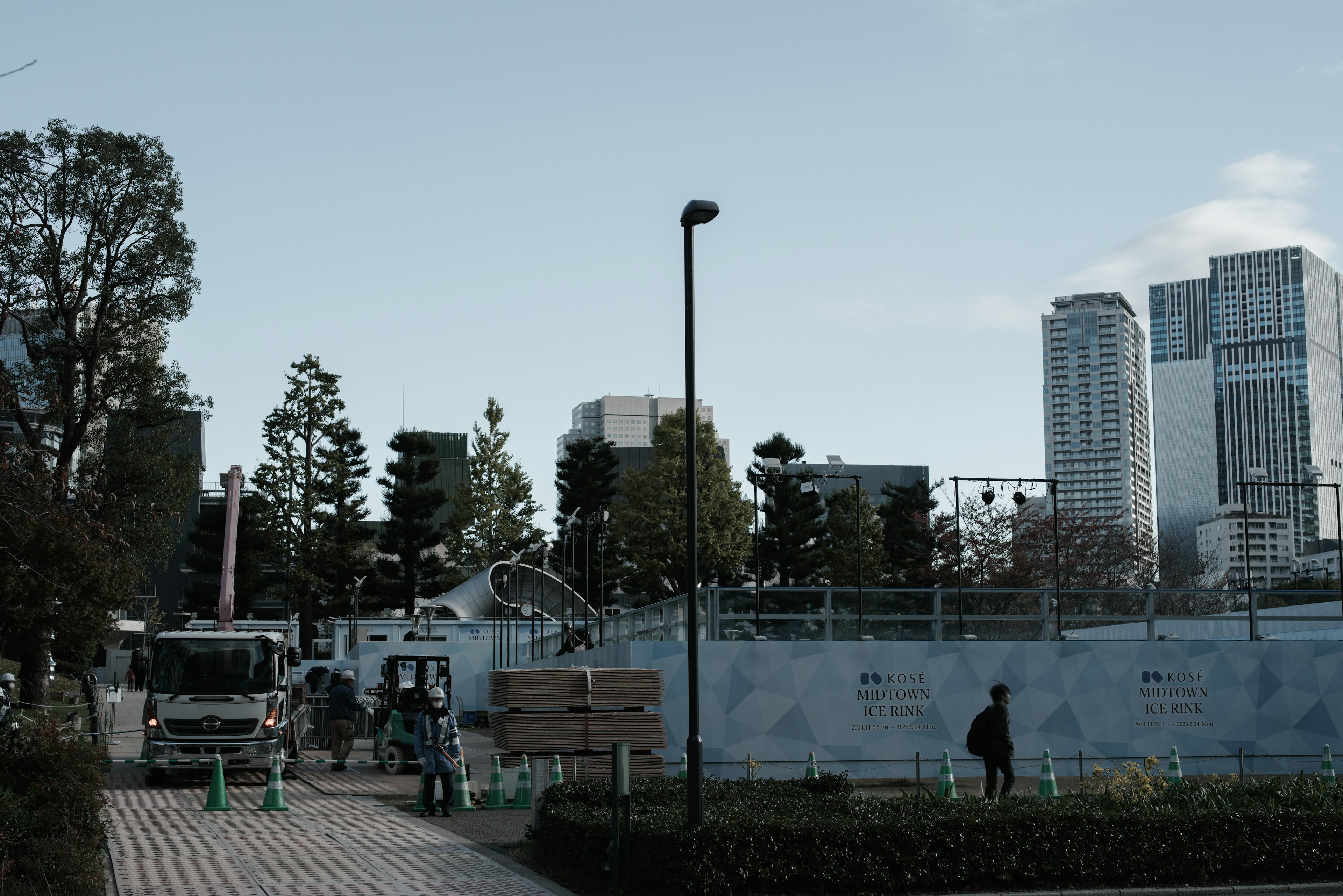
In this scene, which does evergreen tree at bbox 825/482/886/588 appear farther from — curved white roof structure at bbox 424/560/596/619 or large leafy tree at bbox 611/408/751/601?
curved white roof structure at bbox 424/560/596/619

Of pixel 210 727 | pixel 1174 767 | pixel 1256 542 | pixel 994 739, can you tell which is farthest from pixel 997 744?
pixel 1256 542

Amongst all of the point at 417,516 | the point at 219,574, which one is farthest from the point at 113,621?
the point at 219,574

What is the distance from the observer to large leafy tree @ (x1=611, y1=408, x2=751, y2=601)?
57656 millimetres

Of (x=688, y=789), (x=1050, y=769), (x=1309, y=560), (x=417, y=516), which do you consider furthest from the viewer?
(x=1309, y=560)

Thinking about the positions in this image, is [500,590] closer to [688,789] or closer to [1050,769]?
[1050,769]

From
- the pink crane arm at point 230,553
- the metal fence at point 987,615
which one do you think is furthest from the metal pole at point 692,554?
the pink crane arm at point 230,553

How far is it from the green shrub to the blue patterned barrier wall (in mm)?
11201

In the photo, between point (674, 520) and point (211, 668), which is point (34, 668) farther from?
point (674, 520)

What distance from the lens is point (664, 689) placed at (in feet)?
73.9

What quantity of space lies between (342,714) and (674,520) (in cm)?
3424

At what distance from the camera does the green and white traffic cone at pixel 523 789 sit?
17.3m

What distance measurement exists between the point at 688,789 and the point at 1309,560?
141 meters

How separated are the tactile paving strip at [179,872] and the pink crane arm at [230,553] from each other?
12657 mm

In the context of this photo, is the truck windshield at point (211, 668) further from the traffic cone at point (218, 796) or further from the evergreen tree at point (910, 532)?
the evergreen tree at point (910, 532)
